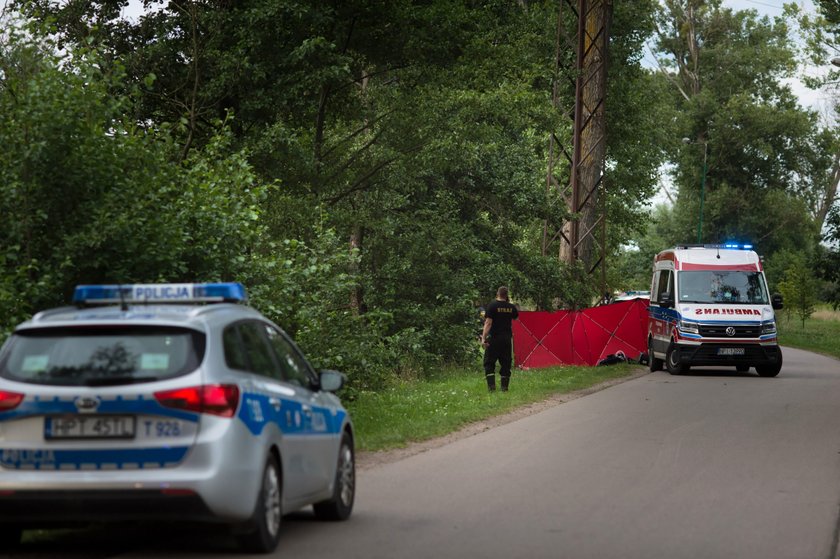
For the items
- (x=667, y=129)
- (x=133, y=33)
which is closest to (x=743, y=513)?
(x=133, y=33)

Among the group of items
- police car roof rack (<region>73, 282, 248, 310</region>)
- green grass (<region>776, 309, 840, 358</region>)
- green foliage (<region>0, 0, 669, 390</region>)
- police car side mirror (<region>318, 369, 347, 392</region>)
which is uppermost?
green foliage (<region>0, 0, 669, 390</region>)

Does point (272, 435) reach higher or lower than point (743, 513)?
higher

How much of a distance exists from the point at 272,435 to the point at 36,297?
16.9ft

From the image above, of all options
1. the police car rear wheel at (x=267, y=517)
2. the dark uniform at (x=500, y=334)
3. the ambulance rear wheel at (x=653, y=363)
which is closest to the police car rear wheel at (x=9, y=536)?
the police car rear wheel at (x=267, y=517)

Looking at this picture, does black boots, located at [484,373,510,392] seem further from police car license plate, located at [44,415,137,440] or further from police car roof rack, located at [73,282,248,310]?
police car license plate, located at [44,415,137,440]

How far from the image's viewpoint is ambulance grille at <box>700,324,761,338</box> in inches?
1186

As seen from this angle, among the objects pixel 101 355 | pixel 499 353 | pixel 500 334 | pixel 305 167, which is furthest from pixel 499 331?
pixel 101 355

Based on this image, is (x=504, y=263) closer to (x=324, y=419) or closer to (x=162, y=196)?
(x=162, y=196)

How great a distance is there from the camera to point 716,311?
3025 cm

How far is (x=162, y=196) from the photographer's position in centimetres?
1446

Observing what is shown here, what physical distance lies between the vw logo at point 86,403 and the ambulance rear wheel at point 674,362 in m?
23.7

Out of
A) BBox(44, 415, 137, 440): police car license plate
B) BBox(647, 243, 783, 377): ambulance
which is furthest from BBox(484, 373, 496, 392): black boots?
BBox(44, 415, 137, 440): police car license plate

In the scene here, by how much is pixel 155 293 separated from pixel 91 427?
4.29 feet

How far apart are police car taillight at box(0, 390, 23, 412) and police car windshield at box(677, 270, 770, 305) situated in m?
24.0
